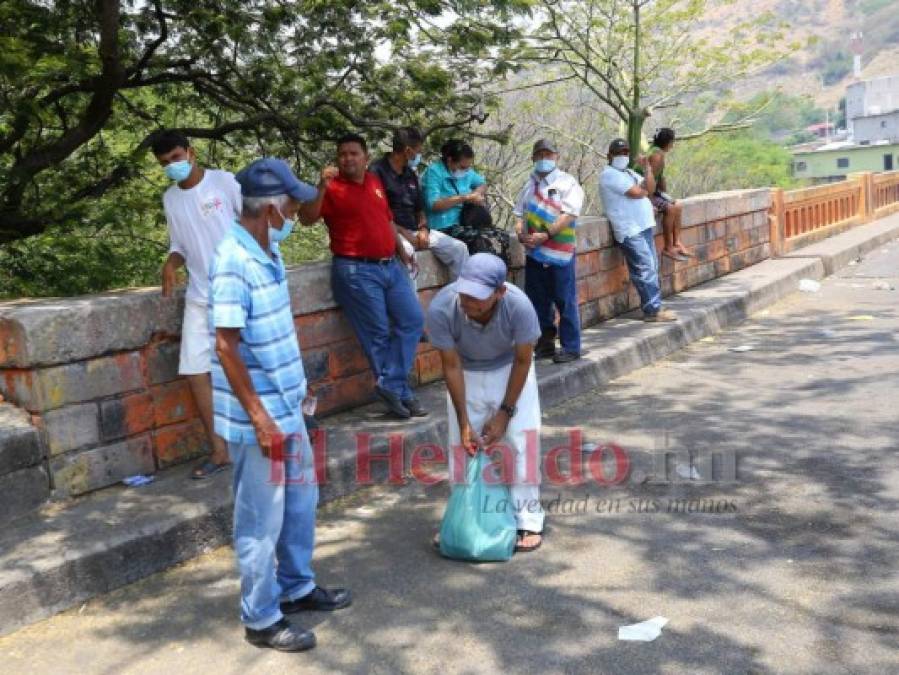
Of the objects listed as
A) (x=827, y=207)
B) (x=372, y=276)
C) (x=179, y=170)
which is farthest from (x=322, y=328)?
(x=827, y=207)

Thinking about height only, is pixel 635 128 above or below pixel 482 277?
above

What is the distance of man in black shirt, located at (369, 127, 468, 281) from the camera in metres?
6.54

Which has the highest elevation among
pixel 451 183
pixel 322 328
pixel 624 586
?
pixel 451 183

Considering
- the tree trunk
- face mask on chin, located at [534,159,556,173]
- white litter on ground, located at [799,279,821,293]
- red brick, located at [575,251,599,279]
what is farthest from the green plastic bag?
the tree trunk

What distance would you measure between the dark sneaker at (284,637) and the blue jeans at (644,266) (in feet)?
19.7

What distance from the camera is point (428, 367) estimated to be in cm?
716

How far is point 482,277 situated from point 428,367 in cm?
306

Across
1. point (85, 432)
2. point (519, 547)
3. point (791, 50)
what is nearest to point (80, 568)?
point (85, 432)

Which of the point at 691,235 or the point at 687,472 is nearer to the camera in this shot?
the point at 687,472

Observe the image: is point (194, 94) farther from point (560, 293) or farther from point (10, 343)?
point (10, 343)

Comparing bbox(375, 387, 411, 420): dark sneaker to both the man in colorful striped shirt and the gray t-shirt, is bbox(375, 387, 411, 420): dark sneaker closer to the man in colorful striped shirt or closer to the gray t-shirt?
the gray t-shirt

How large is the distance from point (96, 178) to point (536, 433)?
7511mm

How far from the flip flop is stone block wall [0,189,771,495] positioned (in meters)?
0.21

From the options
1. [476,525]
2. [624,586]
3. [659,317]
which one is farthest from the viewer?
[659,317]
